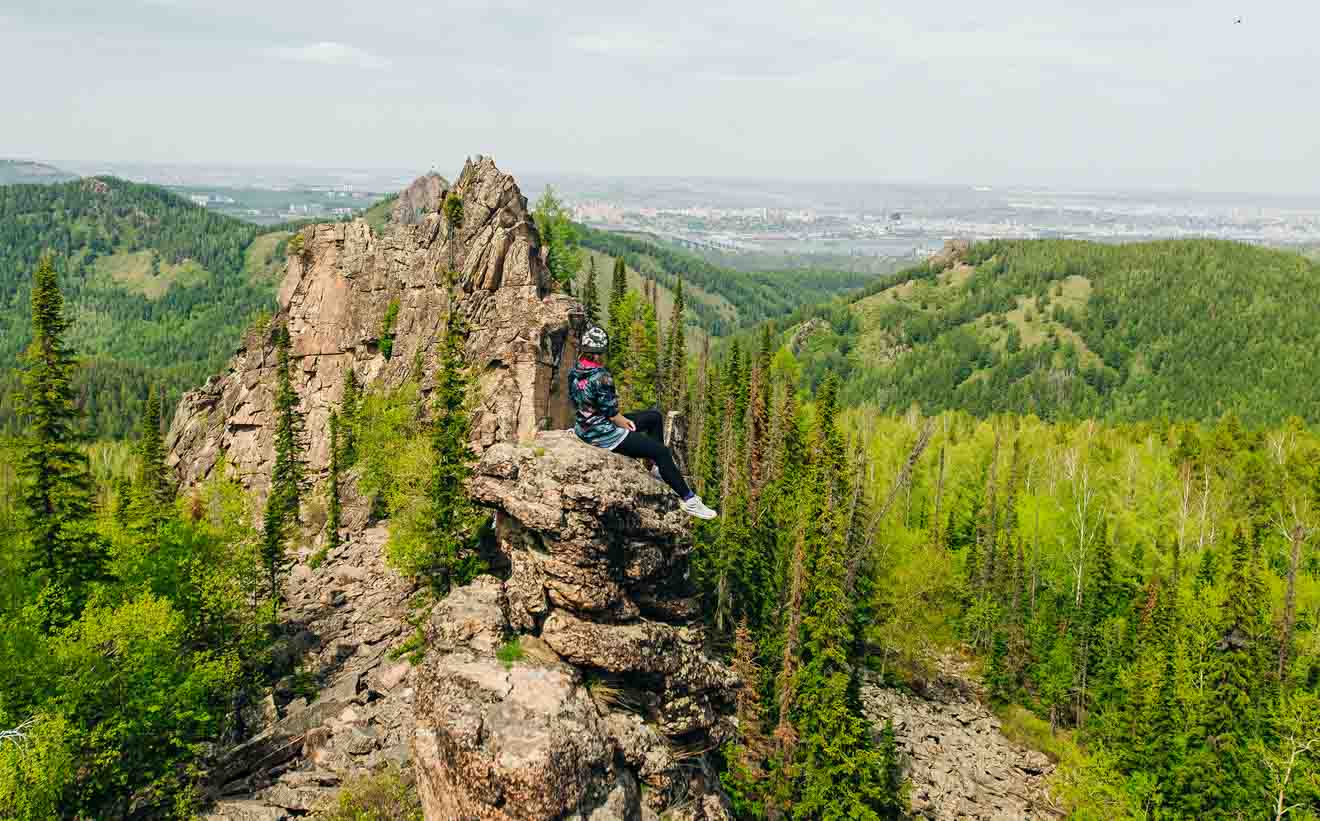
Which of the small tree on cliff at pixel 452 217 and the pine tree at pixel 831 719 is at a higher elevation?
the small tree on cliff at pixel 452 217

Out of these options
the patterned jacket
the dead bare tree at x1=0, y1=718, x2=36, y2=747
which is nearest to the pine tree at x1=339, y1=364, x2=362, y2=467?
the dead bare tree at x1=0, y1=718, x2=36, y2=747

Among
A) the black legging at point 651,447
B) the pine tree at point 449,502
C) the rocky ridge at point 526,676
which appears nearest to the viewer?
the rocky ridge at point 526,676

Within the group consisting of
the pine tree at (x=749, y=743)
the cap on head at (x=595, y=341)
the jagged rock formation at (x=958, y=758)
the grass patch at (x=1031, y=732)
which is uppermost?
the cap on head at (x=595, y=341)

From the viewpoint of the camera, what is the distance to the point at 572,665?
21328 mm

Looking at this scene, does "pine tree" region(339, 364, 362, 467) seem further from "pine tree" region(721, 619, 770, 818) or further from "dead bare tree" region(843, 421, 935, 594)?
"dead bare tree" region(843, 421, 935, 594)

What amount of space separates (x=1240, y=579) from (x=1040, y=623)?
27.1 meters

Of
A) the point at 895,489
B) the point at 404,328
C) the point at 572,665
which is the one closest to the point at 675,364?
the point at 404,328

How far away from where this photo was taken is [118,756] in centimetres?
2909

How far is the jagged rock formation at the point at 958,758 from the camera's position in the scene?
53.9 m

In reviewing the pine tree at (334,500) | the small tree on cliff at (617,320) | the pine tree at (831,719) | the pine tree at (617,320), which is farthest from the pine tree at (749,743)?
the pine tree at (617,320)

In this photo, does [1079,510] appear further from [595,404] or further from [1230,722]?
[595,404]

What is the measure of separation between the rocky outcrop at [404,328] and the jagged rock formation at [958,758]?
34286mm

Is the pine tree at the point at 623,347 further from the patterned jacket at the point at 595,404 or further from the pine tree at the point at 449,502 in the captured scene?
the patterned jacket at the point at 595,404

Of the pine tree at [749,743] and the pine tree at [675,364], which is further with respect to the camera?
the pine tree at [675,364]
